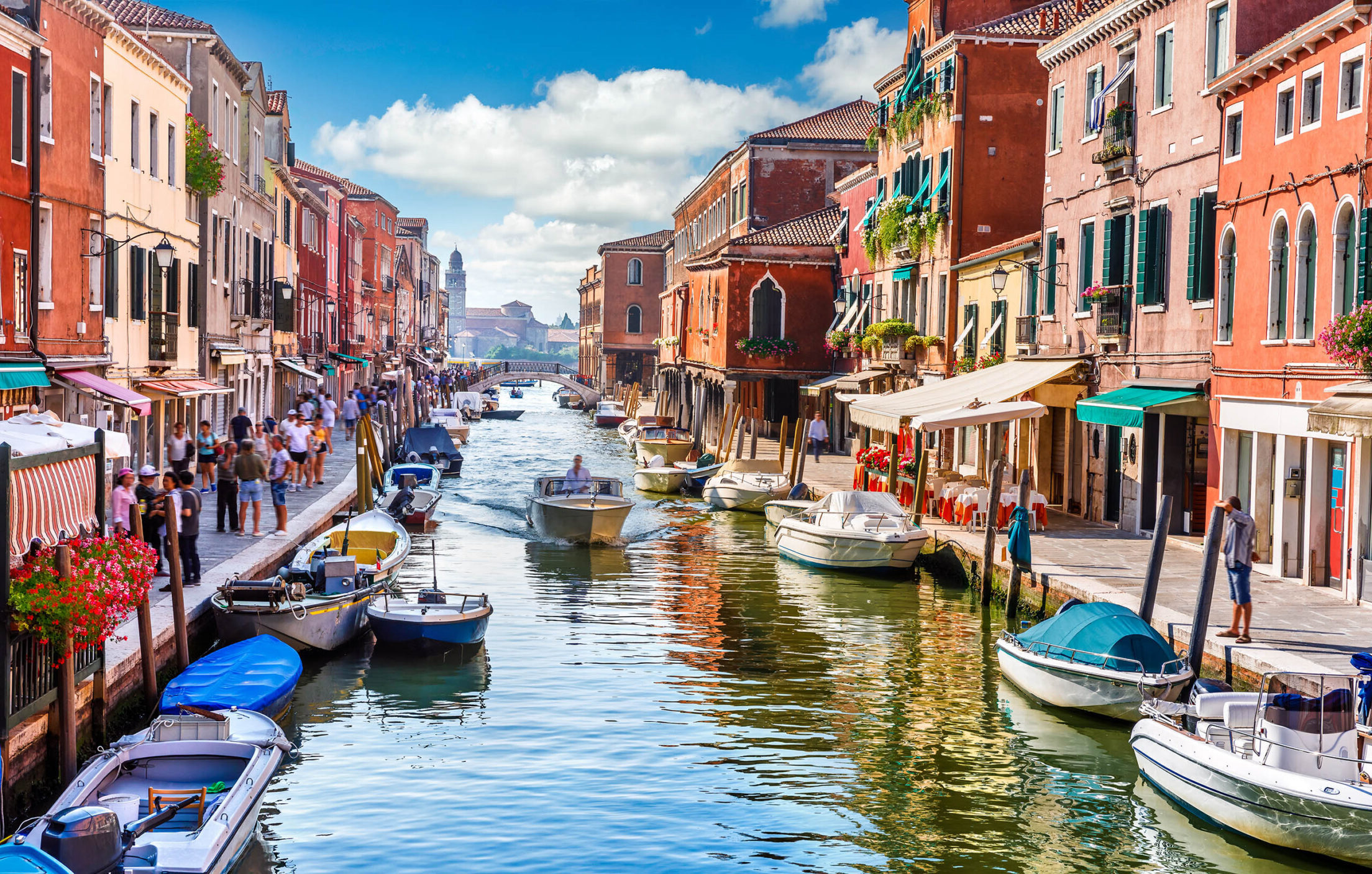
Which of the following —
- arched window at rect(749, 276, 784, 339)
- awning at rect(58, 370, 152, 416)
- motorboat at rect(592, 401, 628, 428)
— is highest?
arched window at rect(749, 276, 784, 339)

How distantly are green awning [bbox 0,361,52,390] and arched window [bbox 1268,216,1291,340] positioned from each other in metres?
15.7

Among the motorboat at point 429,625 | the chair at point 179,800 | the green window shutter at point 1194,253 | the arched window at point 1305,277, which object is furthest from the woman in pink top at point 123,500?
the green window shutter at point 1194,253

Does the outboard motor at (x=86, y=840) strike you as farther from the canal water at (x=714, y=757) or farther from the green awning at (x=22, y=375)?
the green awning at (x=22, y=375)

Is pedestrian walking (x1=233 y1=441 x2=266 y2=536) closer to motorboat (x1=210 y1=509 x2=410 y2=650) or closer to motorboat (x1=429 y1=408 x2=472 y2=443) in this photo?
motorboat (x1=210 y1=509 x2=410 y2=650)

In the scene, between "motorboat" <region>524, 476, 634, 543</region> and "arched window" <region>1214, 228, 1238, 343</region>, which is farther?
"motorboat" <region>524, 476, 634, 543</region>

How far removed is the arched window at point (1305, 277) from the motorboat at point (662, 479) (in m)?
21.0

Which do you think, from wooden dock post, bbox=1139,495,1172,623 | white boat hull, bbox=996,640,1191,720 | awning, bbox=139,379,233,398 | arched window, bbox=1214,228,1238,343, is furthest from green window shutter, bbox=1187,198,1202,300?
awning, bbox=139,379,233,398

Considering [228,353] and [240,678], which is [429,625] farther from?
[228,353]

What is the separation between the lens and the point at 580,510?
2534 centimetres

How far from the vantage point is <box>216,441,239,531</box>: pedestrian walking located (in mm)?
20484

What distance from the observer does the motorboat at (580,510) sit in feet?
83.7

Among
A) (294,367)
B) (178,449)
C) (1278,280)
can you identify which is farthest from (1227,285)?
(294,367)

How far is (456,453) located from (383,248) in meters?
46.2

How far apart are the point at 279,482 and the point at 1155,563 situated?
13194 mm
